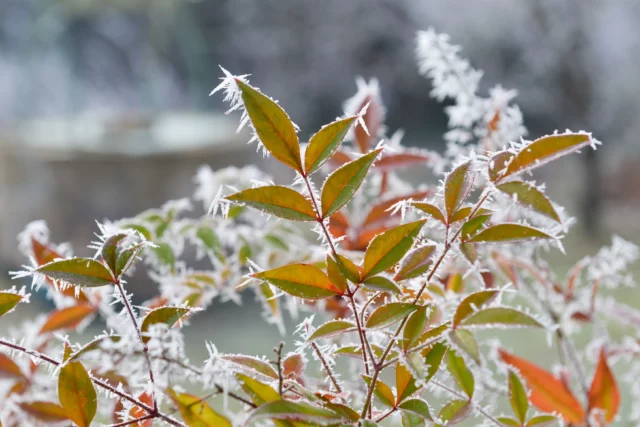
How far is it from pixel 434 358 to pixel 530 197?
5 cm

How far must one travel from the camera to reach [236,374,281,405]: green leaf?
163mm

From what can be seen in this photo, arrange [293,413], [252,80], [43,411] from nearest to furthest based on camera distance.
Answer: [293,413] < [43,411] < [252,80]

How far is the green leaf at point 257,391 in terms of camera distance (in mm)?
163

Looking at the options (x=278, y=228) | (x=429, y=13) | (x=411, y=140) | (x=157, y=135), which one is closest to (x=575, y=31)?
(x=429, y=13)

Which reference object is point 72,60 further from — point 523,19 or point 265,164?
point 523,19

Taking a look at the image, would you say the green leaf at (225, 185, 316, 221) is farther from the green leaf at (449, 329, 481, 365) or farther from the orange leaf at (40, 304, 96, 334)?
the orange leaf at (40, 304, 96, 334)

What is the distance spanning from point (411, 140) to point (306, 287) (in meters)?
2.99

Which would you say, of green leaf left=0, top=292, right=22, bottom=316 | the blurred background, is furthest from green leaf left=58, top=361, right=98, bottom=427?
the blurred background

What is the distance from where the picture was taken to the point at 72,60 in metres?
3.45

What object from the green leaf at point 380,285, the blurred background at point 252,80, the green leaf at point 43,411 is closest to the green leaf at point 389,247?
→ the green leaf at point 380,285

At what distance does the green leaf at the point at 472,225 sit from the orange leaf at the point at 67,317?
23cm

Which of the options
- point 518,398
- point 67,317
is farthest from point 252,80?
point 518,398

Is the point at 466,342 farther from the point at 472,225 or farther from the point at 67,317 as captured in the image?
the point at 67,317

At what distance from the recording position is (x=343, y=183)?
0.17m
